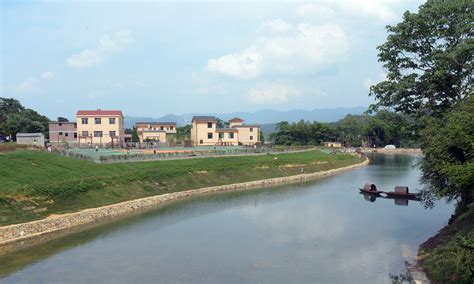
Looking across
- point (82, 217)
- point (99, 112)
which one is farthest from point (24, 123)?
point (82, 217)

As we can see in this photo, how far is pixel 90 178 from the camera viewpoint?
3200 cm

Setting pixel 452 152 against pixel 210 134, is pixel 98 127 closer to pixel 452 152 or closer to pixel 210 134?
pixel 210 134

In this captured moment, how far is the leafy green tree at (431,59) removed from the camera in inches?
840

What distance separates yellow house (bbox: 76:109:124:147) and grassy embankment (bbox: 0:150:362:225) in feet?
83.4

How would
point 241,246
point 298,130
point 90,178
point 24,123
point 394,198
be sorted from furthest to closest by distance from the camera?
point 298,130, point 24,123, point 394,198, point 90,178, point 241,246

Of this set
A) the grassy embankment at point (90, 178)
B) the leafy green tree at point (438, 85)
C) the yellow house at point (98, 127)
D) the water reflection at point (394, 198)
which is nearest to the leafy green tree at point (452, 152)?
the leafy green tree at point (438, 85)

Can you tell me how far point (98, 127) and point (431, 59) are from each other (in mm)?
54841

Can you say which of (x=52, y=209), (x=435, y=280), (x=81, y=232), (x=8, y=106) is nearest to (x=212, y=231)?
(x=81, y=232)

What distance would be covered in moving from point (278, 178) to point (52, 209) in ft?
92.5

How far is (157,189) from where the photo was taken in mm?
36344

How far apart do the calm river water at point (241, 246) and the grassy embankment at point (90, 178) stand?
3.10 meters

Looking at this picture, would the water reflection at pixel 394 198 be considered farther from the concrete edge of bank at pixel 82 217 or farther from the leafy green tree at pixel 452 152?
the leafy green tree at pixel 452 152

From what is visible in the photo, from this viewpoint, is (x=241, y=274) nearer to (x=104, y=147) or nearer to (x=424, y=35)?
(x=424, y=35)

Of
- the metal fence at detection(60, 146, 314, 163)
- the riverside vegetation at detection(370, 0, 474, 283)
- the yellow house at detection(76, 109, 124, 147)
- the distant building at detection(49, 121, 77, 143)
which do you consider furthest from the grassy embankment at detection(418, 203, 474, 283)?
the distant building at detection(49, 121, 77, 143)
